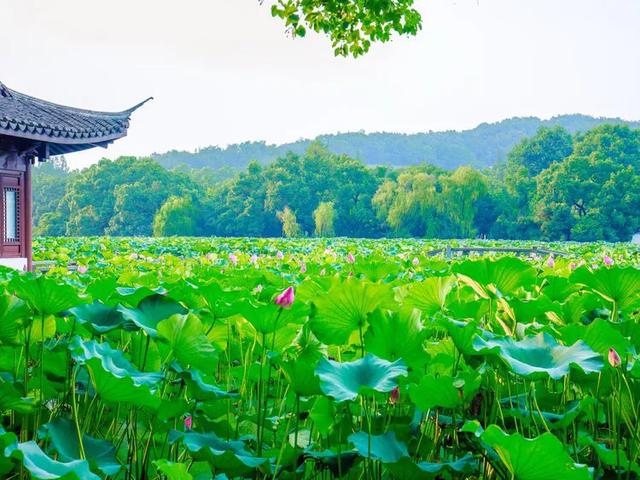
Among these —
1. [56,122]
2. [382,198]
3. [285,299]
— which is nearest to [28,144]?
[56,122]

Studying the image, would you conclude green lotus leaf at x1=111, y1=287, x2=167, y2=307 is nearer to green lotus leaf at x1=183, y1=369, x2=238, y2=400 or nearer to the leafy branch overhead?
green lotus leaf at x1=183, y1=369, x2=238, y2=400

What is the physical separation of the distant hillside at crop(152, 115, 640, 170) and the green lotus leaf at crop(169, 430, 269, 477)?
87.0 meters

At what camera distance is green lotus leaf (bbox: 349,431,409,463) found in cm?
91

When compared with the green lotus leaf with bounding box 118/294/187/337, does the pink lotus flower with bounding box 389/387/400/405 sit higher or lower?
lower

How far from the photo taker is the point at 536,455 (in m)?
0.77

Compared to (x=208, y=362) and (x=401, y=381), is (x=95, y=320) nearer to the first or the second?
(x=208, y=362)

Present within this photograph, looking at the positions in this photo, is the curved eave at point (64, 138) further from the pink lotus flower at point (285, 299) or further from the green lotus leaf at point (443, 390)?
the green lotus leaf at point (443, 390)

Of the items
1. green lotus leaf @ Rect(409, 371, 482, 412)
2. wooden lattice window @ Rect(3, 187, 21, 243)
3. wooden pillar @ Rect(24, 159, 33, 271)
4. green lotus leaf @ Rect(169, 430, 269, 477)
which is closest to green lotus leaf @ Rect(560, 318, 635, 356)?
green lotus leaf @ Rect(409, 371, 482, 412)

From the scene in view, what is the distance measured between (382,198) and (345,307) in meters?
38.4

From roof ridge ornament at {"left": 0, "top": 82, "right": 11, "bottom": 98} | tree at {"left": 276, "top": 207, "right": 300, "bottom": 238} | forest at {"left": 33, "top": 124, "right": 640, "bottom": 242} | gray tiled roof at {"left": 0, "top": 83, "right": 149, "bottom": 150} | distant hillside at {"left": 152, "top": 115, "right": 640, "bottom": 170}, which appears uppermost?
distant hillside at {"left": 152, "top": 115, "right": 640, "bottom": 170}

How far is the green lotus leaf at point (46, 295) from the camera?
1.14 m

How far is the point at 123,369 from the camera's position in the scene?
99 centimetres

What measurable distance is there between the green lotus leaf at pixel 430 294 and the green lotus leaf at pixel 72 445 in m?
0.60

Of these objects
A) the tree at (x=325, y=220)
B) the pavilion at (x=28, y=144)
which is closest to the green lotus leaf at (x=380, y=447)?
the pavilion at (x=28, y=144)
